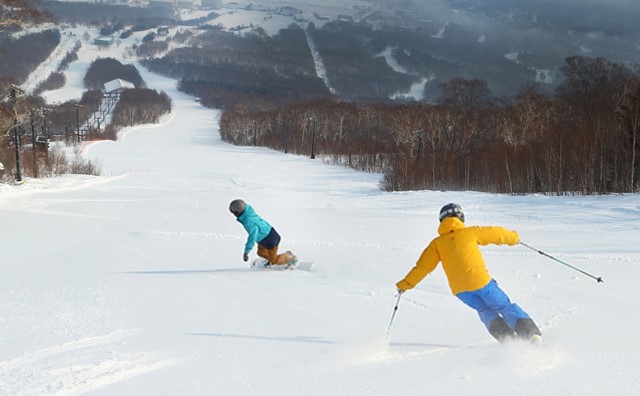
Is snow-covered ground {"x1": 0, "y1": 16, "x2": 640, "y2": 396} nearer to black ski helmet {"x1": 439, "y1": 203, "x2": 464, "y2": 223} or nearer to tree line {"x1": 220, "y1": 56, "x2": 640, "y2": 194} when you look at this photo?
Answer: black ski helmet {"x1": 439, "y1": 203, "x2": 464, "y2": 223}

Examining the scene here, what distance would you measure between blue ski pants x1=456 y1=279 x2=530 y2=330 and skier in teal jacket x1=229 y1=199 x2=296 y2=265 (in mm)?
3106

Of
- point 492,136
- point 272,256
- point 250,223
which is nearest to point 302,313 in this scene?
point 250,223

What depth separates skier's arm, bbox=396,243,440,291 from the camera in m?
4.20

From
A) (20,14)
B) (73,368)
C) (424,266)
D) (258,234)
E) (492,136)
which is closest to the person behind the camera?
(73,368)

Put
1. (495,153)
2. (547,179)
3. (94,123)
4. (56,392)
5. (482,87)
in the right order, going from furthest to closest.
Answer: (94,123), (482,87), (495,153), (547,179), (56,392)

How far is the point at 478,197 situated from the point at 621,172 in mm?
5543

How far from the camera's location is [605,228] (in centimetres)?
962

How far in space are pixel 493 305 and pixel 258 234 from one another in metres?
3.61

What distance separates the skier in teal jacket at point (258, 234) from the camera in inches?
260

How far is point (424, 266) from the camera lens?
4.23 meters

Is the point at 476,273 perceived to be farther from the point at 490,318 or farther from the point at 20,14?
the point at 20,14

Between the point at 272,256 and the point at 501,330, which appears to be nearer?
the point at 501,330

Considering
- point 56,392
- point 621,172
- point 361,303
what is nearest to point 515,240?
point 361,303

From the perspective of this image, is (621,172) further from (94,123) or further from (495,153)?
(94,123)
